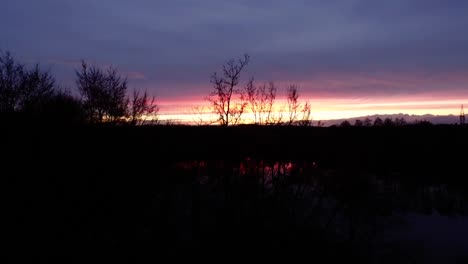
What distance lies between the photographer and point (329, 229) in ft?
72.9

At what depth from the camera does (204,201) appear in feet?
65.5

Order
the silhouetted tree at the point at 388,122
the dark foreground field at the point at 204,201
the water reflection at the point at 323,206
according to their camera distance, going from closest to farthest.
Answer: the dark foreground field at the point at 204,201 → the water reflection at the point at 323,206 → the silhouetted tree at the point at 388,122

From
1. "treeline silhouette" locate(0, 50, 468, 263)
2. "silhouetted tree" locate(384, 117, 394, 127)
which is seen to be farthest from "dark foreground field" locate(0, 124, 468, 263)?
"silhouetted tree" locate(384, 117, 394, 127)

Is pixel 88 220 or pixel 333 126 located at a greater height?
pixel 333 126

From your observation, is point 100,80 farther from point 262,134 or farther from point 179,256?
point 179,256

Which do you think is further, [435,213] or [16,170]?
[435,213]

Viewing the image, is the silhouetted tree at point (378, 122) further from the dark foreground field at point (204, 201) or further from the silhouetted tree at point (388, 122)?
the dark foreground field at point (204, 201)

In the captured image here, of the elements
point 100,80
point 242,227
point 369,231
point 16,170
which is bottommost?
point 369,231

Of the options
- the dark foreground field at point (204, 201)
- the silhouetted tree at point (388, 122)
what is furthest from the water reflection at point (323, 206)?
the silhouetted tree at point (388, 122)

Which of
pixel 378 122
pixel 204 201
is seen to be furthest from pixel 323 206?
pixel 378 122

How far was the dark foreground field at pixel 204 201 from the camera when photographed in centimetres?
1417

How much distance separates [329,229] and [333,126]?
30.8 m

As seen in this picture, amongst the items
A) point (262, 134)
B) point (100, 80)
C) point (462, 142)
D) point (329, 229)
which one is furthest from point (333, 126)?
point (329, 229)

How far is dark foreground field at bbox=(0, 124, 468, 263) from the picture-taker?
14.2 m
